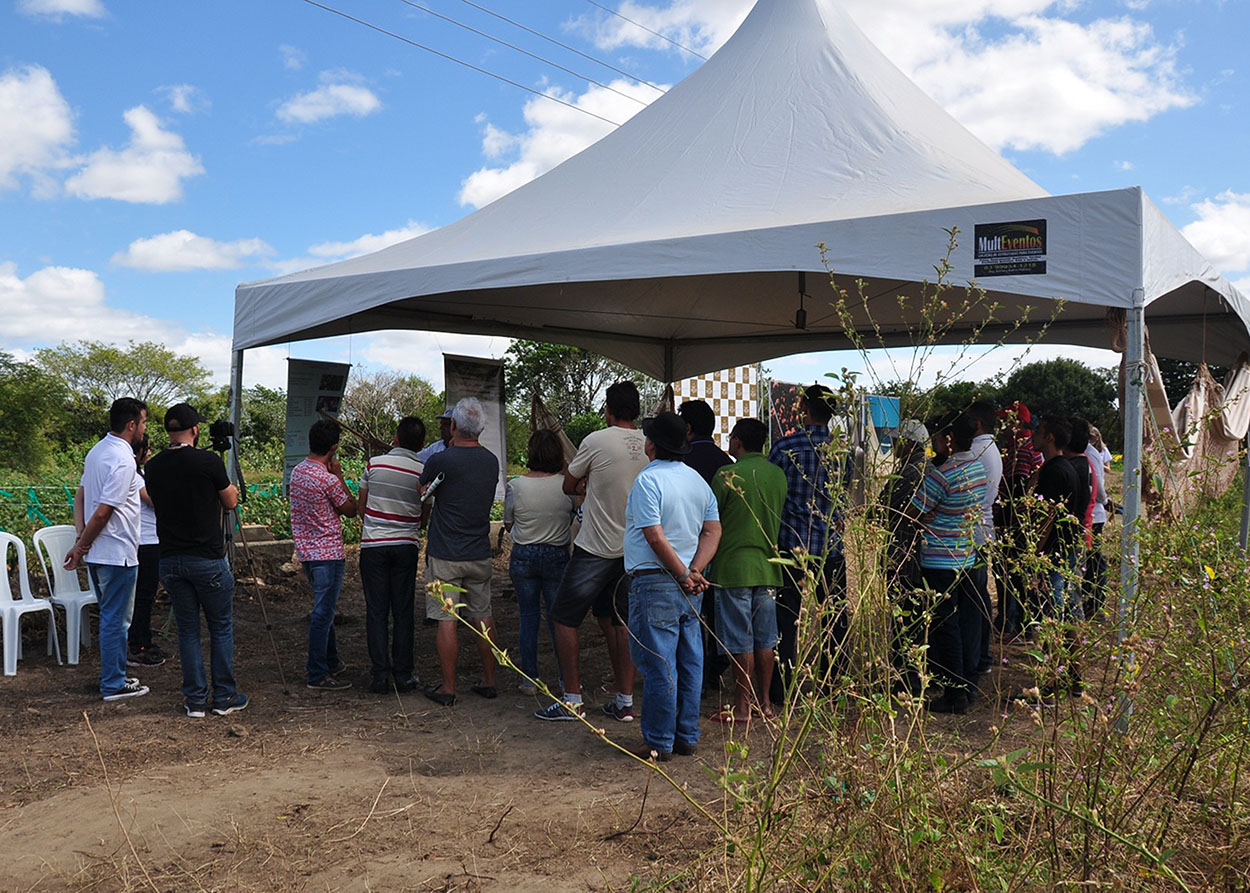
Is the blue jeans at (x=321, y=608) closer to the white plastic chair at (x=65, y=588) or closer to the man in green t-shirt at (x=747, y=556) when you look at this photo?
the white plastic chair at (x=65, y=588)

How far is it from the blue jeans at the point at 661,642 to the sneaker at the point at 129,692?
290 centimetres

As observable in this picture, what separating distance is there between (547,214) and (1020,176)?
300 centimetres

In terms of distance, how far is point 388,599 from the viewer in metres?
5.57

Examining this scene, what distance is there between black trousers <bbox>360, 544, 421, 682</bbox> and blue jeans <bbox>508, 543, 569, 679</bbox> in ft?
2.04

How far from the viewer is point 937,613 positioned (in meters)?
5.23

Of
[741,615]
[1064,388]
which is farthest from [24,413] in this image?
[1064,388]

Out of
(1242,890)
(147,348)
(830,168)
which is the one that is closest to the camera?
(1242,890)

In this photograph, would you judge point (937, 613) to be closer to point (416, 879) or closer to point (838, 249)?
point (838, 249)

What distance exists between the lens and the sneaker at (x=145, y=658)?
609cm

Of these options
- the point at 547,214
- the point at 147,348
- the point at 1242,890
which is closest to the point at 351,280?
the point at 547,214

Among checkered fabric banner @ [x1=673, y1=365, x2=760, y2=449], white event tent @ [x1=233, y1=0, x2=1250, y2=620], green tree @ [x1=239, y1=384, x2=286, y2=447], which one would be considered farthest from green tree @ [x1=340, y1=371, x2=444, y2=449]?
white event tent @ [x1=233, y1=0, x2=1250, y2=620]

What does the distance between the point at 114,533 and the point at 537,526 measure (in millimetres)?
2199

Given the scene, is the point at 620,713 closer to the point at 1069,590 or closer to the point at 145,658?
the point at 1069,590

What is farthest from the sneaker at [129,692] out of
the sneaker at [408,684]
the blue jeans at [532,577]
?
the blue jeans at [532,577]
